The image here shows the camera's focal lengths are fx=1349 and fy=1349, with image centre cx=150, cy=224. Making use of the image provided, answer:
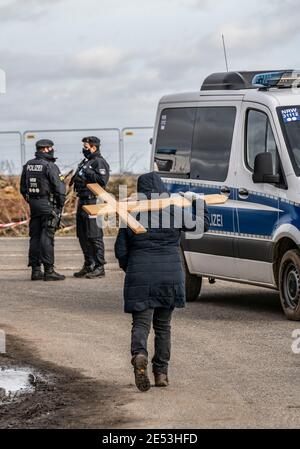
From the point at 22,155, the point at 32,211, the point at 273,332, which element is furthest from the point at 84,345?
the point at 22,155

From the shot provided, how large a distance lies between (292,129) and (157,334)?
4.04m

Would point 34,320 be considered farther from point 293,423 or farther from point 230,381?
point 293,423

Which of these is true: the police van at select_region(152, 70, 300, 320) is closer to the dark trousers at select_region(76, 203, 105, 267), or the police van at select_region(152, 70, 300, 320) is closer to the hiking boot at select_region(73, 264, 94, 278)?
the dark trousers at select_region(76, 203, 105, 267)

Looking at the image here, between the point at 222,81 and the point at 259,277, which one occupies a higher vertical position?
the point at 222,81

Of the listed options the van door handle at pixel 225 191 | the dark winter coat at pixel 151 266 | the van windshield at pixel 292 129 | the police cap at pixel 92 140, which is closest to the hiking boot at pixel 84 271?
the police cap at pixel 92 140

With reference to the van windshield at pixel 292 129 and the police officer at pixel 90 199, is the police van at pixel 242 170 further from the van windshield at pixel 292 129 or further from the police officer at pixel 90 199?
the police officer at pixel 90 199

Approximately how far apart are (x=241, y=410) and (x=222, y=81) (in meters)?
6.67

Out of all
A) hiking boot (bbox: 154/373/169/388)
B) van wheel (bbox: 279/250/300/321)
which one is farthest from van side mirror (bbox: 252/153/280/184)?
hiking boot (bbox: 154/373/169/388)

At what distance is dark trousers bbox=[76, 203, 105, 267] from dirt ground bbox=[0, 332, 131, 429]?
7.46m

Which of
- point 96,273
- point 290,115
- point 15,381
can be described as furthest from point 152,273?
point 96,273

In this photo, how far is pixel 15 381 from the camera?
10781mm

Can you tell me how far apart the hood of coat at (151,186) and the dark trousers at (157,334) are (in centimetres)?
90

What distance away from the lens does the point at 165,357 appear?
10.4 metres

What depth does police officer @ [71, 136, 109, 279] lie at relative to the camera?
18781 mm
